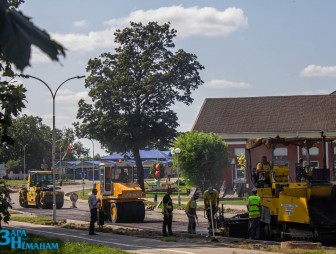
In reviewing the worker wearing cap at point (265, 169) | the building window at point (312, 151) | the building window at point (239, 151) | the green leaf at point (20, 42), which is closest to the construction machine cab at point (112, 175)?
the worker wearing cap at point (265, 169)

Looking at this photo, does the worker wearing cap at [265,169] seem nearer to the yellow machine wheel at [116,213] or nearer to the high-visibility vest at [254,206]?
the high-visibility vest at [254,206]

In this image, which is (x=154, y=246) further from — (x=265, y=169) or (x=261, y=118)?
(x=261, y=118)

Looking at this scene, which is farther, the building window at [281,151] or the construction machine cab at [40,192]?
the construction machine cab at [40,192]

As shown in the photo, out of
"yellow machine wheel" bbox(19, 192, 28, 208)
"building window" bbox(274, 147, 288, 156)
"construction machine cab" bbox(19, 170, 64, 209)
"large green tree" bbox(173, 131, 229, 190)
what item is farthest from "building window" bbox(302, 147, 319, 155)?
"large green tree" bbox(173, 131, 229, 190)

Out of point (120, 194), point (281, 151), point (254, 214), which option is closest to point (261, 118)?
point (120, 194)

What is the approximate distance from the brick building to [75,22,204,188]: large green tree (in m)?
10.5

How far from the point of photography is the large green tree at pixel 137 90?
6103 centimetres

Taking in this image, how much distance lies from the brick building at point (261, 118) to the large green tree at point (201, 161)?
9575 millimetres

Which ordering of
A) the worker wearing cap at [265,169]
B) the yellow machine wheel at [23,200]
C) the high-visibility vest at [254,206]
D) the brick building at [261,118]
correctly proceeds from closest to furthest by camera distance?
the high-visibility vest at [254,206]
the worker wearing cap at [265,169]
the yellow machine wheel at [23,200]
the brick building at [261,118]

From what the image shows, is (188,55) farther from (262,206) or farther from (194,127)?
(262,206)

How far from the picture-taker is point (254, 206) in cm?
1922

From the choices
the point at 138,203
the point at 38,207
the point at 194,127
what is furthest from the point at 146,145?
the point at 138,203

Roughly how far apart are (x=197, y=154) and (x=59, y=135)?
3845 inches

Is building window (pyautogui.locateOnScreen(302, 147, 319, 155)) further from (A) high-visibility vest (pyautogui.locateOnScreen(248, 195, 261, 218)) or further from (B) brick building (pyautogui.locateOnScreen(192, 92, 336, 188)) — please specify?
(B) brick building (pyautogui.locateOnScreen(192, 92, 336, 188))
